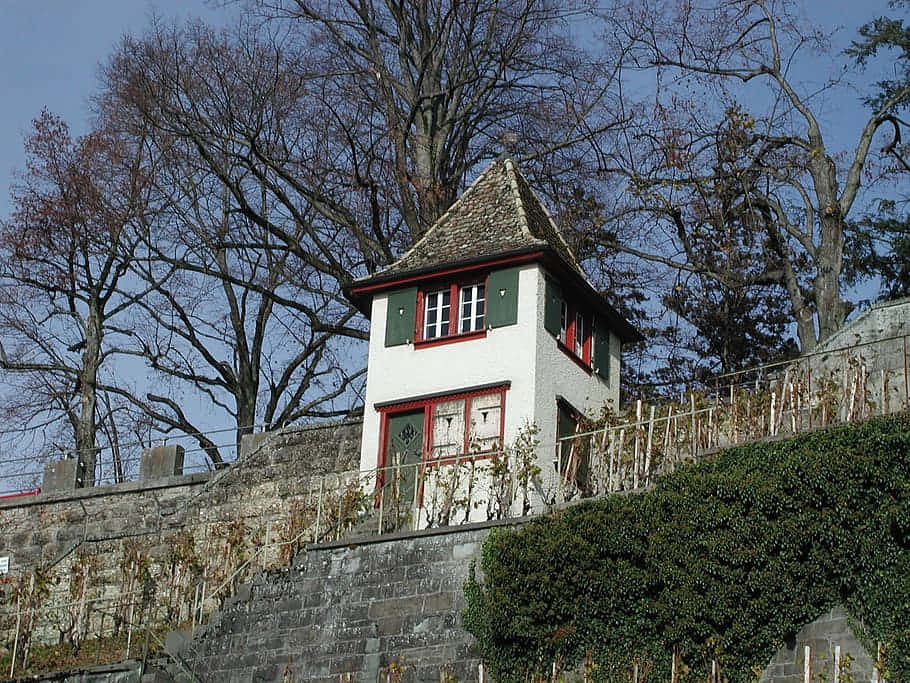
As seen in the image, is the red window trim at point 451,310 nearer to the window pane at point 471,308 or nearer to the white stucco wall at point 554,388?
the window pane at point 471,308

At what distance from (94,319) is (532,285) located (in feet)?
38.2

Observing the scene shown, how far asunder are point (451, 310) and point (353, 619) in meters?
5.44

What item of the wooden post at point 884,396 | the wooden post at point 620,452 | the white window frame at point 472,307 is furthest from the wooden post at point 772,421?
the white window frame at point 472,307

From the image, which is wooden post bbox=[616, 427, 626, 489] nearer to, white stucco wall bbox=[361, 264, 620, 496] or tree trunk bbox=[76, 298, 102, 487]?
white stucco wall bbox=[361, 264, 620, 496]

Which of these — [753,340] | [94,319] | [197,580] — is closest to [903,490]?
[197,580]

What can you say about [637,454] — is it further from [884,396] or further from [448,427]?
[448,427]

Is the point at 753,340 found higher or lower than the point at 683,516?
higher

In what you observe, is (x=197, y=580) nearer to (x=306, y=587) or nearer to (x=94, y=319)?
(x=306, y=587)

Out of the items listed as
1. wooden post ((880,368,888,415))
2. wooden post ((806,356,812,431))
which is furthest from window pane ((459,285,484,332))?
wooden post ((880,368,888,415))

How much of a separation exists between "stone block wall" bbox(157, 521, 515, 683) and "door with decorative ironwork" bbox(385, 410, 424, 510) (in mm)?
1474

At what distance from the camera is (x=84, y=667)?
21.4 meters

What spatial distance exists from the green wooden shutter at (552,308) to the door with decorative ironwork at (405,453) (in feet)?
7.11

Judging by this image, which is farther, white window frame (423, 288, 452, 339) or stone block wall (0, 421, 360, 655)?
stone block wall (0, 421, 360, 655)

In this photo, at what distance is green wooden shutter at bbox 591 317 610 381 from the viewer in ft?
81.6
